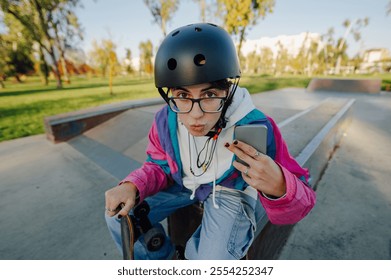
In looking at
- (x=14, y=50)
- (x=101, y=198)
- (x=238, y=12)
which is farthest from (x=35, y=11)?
(x=101, y=198)

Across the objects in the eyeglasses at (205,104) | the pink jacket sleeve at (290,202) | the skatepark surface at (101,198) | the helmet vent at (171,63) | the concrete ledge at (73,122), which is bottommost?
the skatepark surface at (101,198)

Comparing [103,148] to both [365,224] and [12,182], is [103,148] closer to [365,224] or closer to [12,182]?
[12,182]

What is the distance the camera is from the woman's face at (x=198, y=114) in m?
1.27

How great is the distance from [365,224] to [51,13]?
30.4 m

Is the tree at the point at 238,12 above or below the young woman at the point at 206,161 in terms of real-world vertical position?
above

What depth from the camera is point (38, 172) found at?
357 centimetres

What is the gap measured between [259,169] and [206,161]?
600mm

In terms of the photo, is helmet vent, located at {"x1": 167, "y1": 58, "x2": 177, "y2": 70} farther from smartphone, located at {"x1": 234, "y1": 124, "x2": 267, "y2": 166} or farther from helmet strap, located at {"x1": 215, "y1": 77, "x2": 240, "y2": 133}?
smartphone, located at {"x1": 234, "y1": 124, "x2": 267, "y2": 166}

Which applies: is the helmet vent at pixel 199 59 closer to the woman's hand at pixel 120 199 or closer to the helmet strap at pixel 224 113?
the helmet strap at pixel 224 113

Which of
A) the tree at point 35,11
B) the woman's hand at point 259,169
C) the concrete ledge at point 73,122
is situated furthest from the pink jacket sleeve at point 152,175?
the tree at point 35,11

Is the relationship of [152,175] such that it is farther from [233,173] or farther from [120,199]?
[233,173]

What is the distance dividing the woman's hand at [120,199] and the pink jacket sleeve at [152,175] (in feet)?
0.20

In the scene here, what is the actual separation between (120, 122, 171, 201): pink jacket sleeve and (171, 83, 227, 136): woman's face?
1.40ft

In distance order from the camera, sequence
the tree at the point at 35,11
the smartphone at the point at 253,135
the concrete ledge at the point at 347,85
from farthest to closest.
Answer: the tree at the point at 35,11, the concrete ledge at the point at 347,85, the smartphone at the point at 253,135
